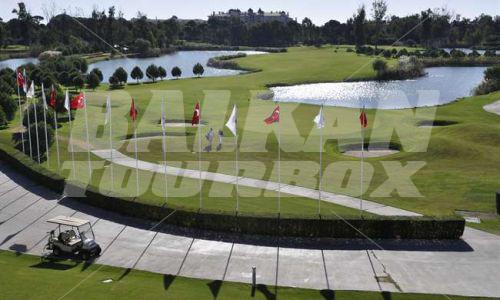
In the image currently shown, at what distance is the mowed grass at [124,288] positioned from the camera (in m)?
22.5

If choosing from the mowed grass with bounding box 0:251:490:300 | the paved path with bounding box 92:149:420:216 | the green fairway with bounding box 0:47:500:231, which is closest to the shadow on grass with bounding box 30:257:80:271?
the mowed grass with bounding box 0:251:490:300

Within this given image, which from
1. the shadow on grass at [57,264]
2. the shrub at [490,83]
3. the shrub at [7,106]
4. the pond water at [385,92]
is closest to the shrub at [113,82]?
the pond water at [385,92]

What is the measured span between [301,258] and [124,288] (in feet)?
29.8

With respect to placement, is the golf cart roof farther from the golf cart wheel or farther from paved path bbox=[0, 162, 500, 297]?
paved path bbox=[0, 162, 500, 297]

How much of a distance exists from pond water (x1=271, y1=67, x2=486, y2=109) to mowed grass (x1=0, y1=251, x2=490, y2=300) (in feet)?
193

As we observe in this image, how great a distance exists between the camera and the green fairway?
118ft

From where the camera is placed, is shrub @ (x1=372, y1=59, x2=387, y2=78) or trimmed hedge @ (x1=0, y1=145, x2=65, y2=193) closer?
trimmed hedge @ (x1=0, y1=145, x2=65, y2=193)

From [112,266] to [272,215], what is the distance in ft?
30.1

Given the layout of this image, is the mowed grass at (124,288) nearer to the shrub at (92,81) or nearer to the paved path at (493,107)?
the paved path at (493,107)

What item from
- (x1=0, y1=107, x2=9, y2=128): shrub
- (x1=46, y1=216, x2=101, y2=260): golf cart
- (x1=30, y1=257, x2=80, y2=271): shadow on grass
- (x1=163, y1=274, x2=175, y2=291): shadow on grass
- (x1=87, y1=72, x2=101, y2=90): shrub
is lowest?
(x1=30, y1=257, x2=80, y2=271): shadow on grass

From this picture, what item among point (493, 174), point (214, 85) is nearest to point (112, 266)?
point (493, 174)

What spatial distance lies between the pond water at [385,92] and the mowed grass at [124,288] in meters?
58.7

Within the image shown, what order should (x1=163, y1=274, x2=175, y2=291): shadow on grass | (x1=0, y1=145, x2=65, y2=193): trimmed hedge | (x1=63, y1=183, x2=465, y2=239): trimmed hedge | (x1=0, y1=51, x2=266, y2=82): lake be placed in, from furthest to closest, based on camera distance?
(x1=0, y1=51, x2=266, y2=82): lake → (x1=0, y1=145, x2=65, y2=193): trimmed hedge → (x1=63, y1=183, x2=465, y2=239): trimmed hedge → (x1=163, y1=274, x2=175, y2=291): shadow on grass

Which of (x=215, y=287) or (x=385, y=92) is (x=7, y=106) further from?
(x=385, y=92)
